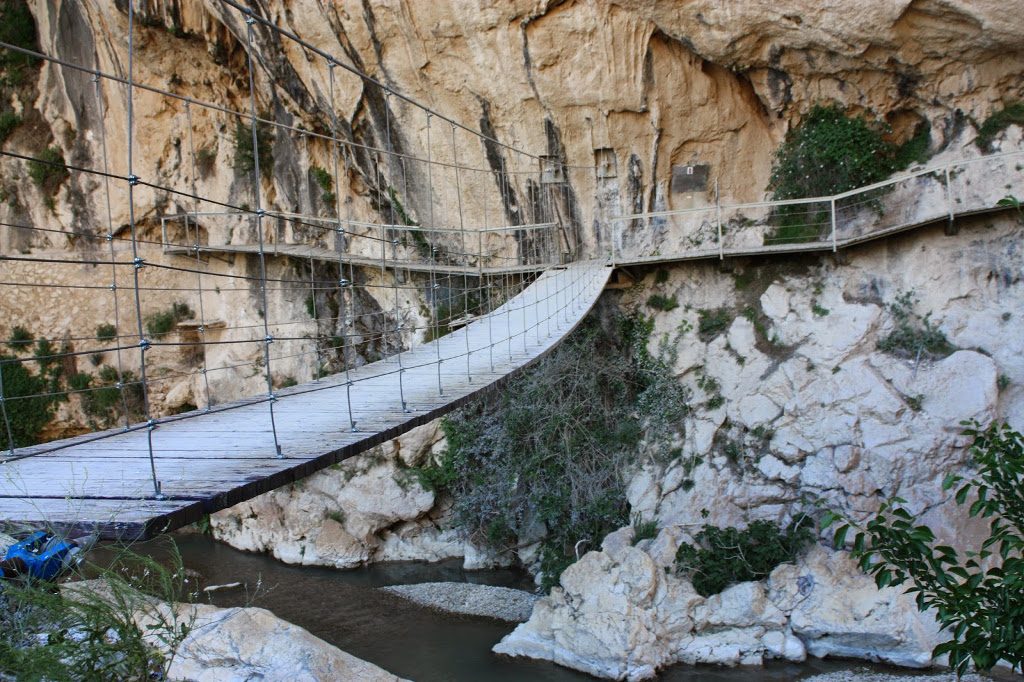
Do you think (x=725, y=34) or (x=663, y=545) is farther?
(x=725, y=34)

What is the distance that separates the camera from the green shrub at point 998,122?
15.9 feet

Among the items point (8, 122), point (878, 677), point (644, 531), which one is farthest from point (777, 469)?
point (8, 122)

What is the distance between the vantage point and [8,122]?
7469 millimetres

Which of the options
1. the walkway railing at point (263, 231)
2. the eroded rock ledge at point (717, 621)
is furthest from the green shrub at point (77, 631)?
the walkway railing at point (263, 231)

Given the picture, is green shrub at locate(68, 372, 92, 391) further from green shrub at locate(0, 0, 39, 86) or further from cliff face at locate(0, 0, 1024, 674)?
green shrub at locate(0, 0, 39, 86)

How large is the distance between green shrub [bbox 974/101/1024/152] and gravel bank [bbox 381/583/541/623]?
422 cm

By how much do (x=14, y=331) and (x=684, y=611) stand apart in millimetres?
6925

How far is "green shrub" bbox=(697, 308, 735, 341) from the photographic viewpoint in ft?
18.3

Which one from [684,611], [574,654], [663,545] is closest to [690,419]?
[663,545]

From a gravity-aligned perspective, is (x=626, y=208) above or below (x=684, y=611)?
above

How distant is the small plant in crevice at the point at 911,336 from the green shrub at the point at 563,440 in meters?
1.47

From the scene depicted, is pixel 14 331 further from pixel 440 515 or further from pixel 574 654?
pixel 574 654

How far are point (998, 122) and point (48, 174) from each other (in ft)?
27.2

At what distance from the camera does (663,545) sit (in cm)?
458
